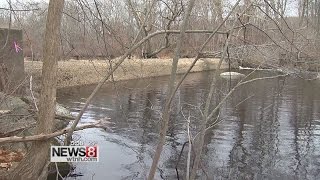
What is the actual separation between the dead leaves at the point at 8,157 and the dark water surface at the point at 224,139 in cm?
139

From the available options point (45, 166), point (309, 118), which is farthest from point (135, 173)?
point (309, 118)

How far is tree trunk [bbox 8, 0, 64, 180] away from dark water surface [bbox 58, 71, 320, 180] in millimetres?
1963

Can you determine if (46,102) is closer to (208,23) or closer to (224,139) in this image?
(208,23)

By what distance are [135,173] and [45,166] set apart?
474cm

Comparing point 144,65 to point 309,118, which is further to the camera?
point 144,65

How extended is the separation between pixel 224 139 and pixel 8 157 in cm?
654

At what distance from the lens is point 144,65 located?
3306 cm

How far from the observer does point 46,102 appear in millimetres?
4918

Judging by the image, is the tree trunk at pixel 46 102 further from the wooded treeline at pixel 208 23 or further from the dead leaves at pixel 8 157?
the dead leaves at pixel 8 157

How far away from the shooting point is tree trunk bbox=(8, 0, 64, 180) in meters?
4.71

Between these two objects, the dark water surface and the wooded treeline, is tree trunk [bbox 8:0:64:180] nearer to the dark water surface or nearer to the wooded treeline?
the wooded treeline

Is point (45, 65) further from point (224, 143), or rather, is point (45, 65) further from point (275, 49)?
point (224, 143)

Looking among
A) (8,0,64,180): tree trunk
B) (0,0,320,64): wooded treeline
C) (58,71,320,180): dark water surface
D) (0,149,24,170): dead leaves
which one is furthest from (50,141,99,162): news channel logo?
(0,149,24,170): dead leaves

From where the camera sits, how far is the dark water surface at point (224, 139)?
9.76 m
